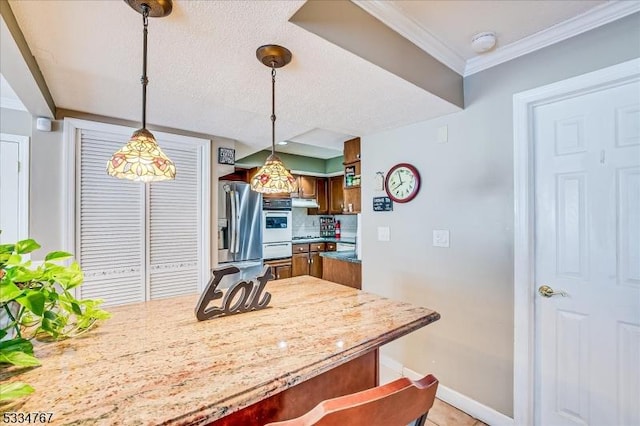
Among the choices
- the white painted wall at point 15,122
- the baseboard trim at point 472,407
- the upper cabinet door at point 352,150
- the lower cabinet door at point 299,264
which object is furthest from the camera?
the lower cabinet door at point 299,264

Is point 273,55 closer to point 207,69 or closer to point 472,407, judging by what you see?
point 207,69

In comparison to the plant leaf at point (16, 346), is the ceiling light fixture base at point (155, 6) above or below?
above

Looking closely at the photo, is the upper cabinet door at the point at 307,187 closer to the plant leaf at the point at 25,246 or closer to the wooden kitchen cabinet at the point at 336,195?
the wooden kitchen cabinet at the point at 336,195

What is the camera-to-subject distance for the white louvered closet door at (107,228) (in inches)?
90.7

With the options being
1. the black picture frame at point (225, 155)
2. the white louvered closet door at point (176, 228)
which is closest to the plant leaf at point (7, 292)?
the white louvered closet door at point (176, 228)

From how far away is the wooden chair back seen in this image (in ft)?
2.00

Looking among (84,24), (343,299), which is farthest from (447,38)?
(84,24)

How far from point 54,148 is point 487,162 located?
3.11 m

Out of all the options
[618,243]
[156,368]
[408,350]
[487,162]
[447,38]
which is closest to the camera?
[156,368]

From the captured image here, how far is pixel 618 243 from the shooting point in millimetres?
1515

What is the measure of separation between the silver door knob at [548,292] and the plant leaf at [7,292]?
2.32m

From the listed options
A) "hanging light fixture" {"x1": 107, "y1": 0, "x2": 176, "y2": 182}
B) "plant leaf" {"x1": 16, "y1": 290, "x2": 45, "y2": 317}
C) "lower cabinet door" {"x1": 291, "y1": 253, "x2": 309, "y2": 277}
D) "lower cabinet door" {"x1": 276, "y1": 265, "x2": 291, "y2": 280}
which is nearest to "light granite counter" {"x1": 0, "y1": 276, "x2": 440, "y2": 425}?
"plant leaf" {"x1": 16, "y1": 290, "x2": 45, "y2": 317}

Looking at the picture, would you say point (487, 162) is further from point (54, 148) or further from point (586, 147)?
point (54, 148)

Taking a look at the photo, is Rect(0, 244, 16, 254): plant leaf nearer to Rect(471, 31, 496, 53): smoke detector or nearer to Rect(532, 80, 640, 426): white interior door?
Rect(471, 31, 496, 53): smoke detector
